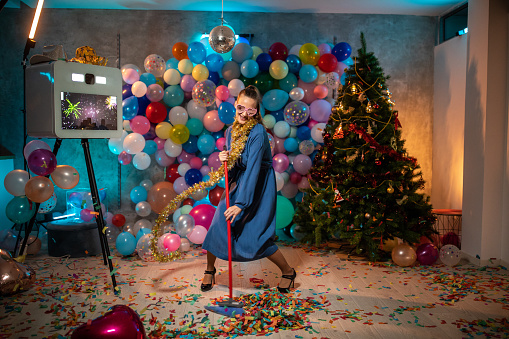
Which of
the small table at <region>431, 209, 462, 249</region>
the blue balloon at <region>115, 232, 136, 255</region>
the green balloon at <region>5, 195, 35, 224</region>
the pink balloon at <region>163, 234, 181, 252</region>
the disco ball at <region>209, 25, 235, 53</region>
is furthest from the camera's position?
the disco ball at <region>209, 25, 235, 53</region>

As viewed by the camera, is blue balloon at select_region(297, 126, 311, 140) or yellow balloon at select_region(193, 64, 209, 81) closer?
yellow balloon at select_region(193, 64, 209, 81)

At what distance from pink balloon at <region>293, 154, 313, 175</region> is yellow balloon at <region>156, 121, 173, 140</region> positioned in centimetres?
172

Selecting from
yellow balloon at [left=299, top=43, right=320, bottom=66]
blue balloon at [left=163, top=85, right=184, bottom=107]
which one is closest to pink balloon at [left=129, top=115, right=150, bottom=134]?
blue balloon at [left=163, top=85, right=184, bottom=107]

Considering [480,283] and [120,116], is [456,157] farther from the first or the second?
[120,116]

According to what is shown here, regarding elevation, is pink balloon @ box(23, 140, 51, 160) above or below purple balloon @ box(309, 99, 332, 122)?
below

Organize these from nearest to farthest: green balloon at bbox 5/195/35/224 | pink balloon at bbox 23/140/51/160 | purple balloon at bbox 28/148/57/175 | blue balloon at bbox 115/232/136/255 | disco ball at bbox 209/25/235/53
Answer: purple balloon at bbox 28/148/57/175
green balloon at bbox 5/195/35/224
pink balloon at bbox 23/140/51/160
blue balloon at bbox 115/232/136/255
disco ball at bbox 209/25/235/53

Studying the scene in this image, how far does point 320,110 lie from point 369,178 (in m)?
1.47

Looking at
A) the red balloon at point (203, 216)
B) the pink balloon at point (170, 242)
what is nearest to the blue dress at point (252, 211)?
the pink balloon at point (170, 242)

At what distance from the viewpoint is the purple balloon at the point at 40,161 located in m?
3.84

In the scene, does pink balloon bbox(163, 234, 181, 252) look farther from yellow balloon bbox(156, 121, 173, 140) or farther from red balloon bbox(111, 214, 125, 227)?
yellow balloon bbox(156, 121, 173, 140)

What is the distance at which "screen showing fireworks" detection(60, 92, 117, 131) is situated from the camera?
335cm

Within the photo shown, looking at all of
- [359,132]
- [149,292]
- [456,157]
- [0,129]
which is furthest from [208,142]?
[456,157]

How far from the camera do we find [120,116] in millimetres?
3707

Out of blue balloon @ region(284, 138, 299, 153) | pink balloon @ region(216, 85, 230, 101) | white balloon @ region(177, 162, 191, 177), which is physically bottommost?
white balloon @ region(177, 162, 191, 177)
